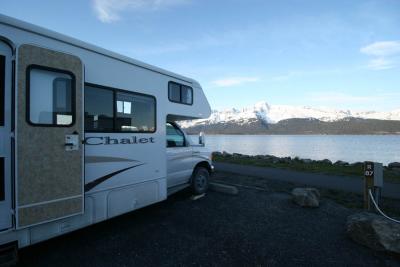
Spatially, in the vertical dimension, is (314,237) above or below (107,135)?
below

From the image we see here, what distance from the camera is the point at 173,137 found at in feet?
21.9

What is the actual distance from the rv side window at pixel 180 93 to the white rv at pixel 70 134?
251mm

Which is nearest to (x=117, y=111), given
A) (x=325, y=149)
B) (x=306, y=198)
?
(x=306, y=198)

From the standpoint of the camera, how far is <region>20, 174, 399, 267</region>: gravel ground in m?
4.03

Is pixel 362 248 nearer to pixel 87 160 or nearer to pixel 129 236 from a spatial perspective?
pixel 129 236

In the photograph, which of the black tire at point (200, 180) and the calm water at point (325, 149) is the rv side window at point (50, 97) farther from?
the calm water at point (325, 149)

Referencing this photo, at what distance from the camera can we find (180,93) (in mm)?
6355

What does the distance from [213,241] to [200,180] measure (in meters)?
2.86

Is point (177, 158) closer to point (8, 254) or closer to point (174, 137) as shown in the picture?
point (174, 137)

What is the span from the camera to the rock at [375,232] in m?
4.28

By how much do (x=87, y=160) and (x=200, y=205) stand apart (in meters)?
3.27

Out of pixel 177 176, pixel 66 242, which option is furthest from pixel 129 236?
pixel 177 176

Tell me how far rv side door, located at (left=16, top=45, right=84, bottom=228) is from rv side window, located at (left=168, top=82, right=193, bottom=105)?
7.46 feet

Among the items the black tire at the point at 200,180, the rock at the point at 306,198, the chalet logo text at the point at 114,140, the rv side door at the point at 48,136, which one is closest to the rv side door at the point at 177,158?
the black tire at the point at 200,180
